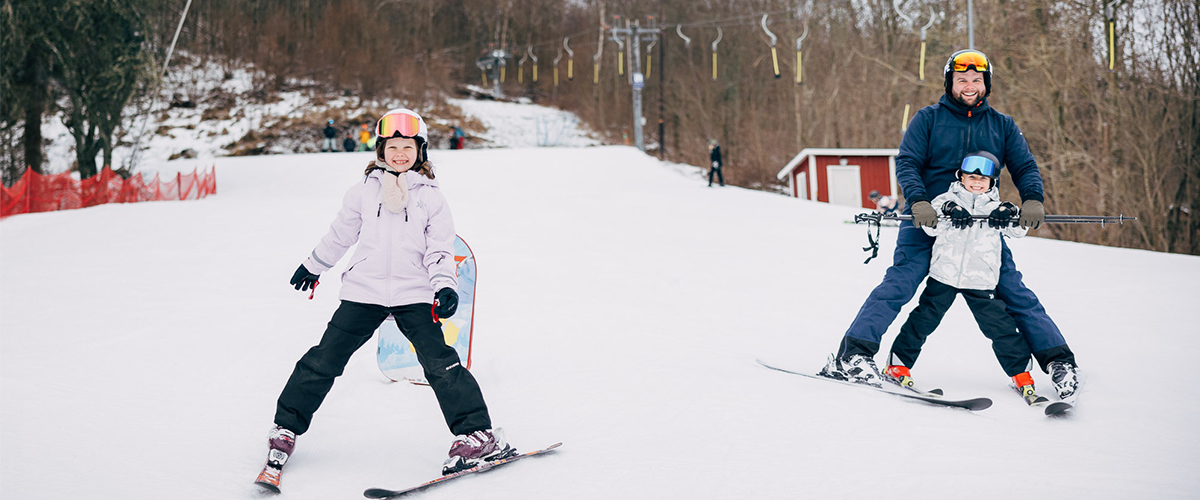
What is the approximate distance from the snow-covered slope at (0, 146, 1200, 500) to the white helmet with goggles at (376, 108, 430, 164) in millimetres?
1258

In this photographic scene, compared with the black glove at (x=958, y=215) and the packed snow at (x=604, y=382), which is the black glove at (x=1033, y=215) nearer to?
the black glove at (x=958, y=215)

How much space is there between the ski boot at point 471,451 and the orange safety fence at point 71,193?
12758 mm

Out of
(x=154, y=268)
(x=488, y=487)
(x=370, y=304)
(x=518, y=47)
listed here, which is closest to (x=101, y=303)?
(x=154, y=268)

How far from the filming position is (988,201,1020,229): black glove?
3686mm

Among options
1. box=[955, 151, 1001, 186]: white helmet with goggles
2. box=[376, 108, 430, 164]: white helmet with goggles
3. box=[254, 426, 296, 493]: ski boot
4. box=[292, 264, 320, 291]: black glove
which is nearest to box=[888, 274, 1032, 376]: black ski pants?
box=[955, 151, 1001, 186]: white helmet with goggles

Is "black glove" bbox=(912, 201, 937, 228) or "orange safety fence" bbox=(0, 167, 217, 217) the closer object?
"black glove" bbox=(912, 201, 937, 228)

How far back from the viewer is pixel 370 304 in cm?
312

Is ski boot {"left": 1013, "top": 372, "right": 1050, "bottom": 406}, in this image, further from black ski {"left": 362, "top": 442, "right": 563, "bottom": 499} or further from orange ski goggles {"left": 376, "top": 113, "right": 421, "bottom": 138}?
orange ski goggles {"left": 376, "top": 113, "right": 421, "bottom": 138}

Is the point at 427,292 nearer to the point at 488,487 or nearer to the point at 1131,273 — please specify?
the point at 488,487


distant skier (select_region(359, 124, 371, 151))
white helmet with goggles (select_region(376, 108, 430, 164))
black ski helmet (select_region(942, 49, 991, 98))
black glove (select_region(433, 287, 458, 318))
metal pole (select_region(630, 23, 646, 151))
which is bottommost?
black glove (select_region(433, 287, 458, 318))

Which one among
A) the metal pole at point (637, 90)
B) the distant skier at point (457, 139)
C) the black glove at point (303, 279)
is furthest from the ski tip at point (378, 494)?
the distant skier at point (457, 139)

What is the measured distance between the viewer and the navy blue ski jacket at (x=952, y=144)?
3861 mm

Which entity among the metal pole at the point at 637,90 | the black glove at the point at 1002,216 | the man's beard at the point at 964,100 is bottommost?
the black glove at the point at 1002,216

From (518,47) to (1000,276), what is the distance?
Result: 47560 millimetres
